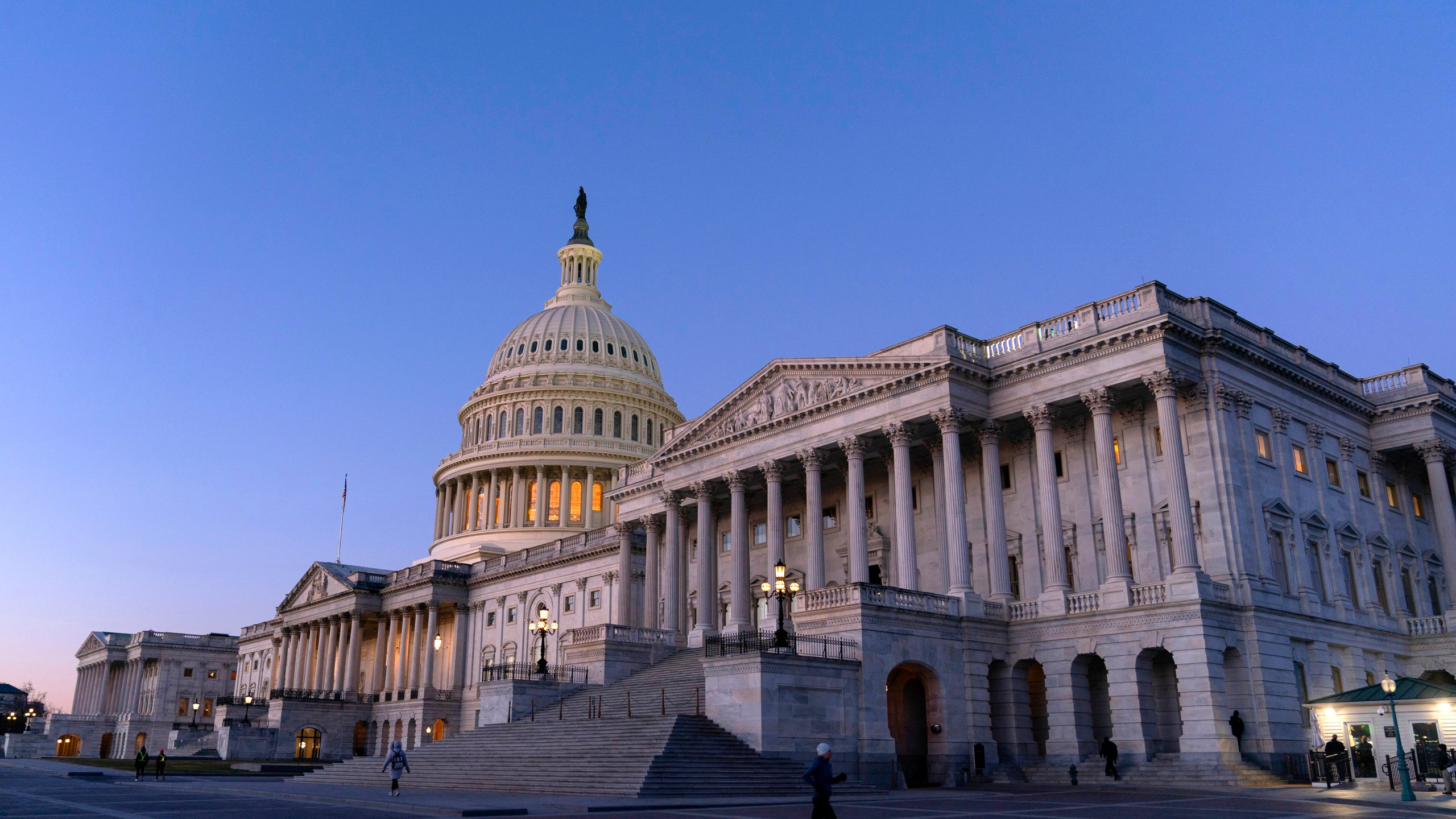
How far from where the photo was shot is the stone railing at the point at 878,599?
40.6 meters

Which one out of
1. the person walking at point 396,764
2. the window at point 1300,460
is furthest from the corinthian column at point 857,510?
the person walking at point 396,764

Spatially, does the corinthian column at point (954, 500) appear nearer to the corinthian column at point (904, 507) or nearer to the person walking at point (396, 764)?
the corinthian column at point (904, 507)

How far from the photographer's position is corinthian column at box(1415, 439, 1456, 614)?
51.2 meters

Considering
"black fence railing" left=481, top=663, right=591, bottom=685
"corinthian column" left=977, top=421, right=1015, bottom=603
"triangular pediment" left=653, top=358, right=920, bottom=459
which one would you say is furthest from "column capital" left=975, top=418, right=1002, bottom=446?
"black fence railing" left=481, top=663, right=591, bottom=685

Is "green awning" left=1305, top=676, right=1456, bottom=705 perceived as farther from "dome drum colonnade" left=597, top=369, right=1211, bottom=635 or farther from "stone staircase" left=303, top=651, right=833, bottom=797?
"stone staircase" left=303, top=651, right=833, bottom=797

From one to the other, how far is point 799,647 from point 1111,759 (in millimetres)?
11350

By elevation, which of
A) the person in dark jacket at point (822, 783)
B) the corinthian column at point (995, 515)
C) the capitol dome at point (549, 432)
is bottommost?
the person in dark jacket at point (822, 783)

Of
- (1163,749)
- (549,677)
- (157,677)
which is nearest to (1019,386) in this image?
(1163,749)

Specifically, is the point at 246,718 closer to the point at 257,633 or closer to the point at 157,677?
the point at 257,633

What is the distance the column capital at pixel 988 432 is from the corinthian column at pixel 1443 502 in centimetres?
→ 2060

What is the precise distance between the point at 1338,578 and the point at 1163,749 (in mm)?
11963

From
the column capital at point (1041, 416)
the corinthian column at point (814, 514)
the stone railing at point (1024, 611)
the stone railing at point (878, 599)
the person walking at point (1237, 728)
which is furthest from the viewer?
the corinthian column at point (814, 514)

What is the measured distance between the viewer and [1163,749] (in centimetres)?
4125

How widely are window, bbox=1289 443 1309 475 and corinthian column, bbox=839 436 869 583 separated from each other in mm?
17710
